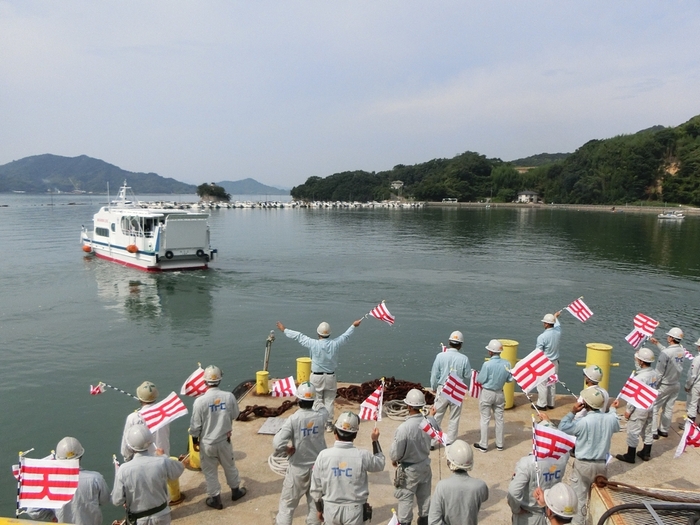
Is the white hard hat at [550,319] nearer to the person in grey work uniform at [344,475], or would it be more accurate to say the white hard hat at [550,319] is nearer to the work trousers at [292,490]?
the work trousers at [292,490]

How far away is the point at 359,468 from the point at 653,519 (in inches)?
110

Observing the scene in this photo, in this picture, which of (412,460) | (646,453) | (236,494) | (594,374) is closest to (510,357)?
(646,453)

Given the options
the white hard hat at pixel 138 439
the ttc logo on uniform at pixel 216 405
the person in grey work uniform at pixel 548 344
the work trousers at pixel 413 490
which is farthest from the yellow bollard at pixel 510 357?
the white hard hat at pixel 138 439

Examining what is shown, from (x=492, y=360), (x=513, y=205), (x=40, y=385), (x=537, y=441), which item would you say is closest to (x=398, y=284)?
(x=40, y=385)

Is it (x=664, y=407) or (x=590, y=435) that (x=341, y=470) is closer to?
(x=590, y=435)

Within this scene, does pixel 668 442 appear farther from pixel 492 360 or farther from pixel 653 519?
pixel 653 519

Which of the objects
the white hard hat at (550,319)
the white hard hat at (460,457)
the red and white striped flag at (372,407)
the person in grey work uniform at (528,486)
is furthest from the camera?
the white hard hat at (550,319)

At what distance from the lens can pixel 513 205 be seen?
478 feet

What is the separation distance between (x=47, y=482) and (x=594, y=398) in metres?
6.08

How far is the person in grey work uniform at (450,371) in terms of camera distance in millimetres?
8273

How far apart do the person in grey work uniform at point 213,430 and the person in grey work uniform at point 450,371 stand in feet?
11.3

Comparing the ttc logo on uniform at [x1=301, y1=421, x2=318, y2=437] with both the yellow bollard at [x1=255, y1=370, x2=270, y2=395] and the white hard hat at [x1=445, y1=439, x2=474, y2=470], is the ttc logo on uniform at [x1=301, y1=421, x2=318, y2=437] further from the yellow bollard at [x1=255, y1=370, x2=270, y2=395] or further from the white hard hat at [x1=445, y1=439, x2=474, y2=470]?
the yellow bollard at [x1=255, y1=370, x2=270, y2=395]

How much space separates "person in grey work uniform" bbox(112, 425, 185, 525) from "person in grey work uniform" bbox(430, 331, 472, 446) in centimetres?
459

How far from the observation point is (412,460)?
19.9ft
